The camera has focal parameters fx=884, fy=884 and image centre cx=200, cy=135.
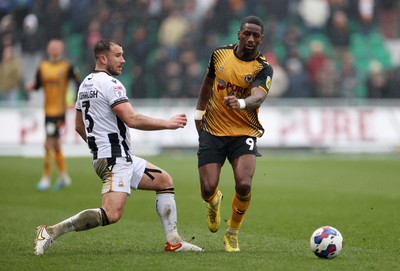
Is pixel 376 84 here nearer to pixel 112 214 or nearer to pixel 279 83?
pixel 279 83

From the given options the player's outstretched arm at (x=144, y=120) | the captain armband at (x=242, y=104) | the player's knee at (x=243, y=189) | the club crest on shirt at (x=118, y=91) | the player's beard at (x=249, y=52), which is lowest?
the player's knee at (x=243, y=189)

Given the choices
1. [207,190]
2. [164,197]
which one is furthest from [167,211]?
[207,190]

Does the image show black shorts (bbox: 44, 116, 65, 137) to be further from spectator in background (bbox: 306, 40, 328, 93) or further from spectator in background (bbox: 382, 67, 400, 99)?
spectator in background (bbox: 382, 67, 400, 99)

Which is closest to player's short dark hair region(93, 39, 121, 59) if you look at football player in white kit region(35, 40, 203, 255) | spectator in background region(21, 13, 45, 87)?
football player in white kit region(35, 40, 203, 255)

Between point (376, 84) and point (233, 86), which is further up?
point (233, 86)

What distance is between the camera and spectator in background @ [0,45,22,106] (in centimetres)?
2573

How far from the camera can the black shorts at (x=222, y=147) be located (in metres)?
9.44

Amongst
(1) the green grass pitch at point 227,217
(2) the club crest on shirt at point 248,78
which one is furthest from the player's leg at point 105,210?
(2) the club crest on shirt at point 248,78

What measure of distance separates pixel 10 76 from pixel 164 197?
17.6 meters

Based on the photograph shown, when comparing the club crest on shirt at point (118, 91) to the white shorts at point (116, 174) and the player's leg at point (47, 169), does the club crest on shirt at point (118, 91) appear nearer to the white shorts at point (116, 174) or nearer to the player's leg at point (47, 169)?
the white shorts at point (116, 174)

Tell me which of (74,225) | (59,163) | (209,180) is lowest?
(59,163)

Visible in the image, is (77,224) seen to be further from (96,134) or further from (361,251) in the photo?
(361,251)

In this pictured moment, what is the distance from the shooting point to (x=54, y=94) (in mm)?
17453

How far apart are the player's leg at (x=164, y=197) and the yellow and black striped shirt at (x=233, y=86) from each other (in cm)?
88
